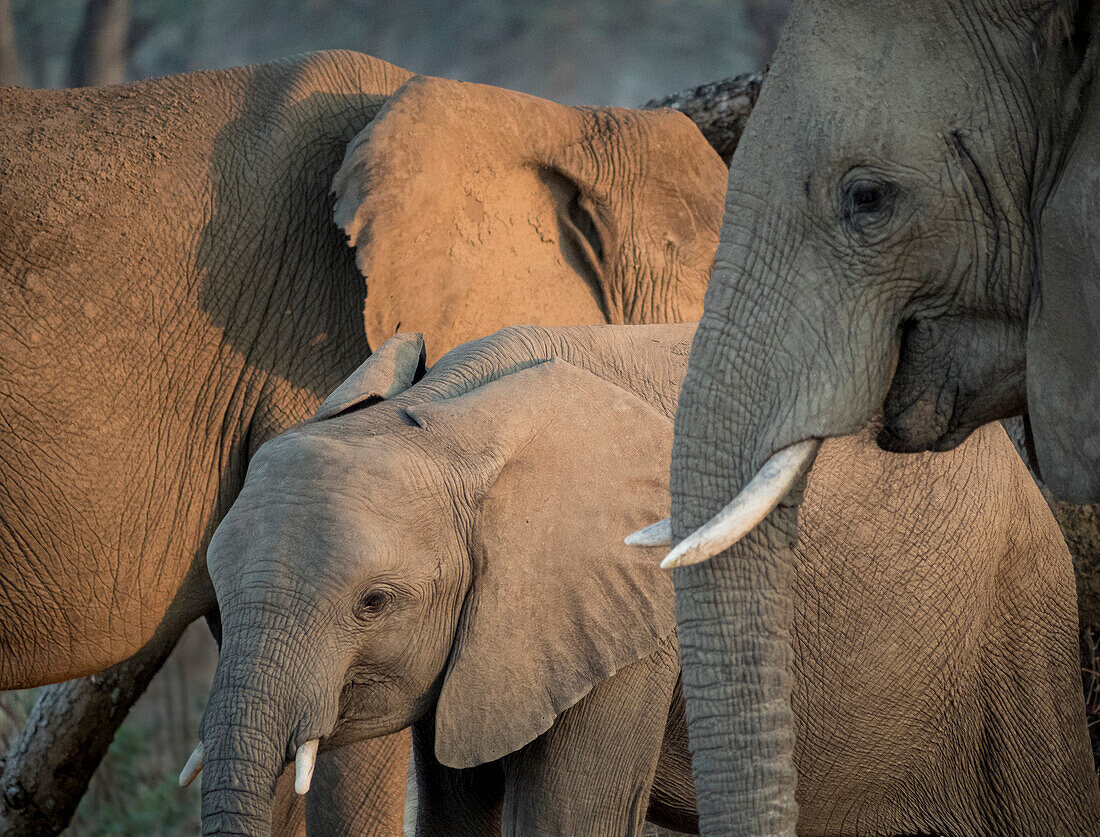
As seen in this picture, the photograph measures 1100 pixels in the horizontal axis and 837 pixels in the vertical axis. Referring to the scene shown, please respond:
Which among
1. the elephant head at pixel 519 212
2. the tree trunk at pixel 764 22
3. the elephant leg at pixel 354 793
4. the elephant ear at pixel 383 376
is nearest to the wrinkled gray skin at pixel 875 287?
the elephant ear at pixel 383 376

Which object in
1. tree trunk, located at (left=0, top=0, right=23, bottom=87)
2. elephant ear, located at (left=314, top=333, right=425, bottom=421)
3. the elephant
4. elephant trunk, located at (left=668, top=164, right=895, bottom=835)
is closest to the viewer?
elephant trunk, located at (left=668, top=164, right=895, bottom=835)

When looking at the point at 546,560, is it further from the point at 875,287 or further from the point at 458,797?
the point at 875,287

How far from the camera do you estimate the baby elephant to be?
5.27 ft

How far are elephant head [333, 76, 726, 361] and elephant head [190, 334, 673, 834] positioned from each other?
875 mm

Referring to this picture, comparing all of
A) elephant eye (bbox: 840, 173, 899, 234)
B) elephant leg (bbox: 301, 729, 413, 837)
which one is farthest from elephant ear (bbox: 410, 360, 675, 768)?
elephant leg (bbox: 301, 729, 413, 837)

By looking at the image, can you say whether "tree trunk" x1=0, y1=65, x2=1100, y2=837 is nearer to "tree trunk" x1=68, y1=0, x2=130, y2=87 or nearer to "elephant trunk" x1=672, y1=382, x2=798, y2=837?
"elephant trunk" x1=672, y1=382, x2=798, y2=837

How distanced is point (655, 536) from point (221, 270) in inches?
62.0

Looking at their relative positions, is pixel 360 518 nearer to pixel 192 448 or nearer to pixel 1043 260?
pixel 1043 260

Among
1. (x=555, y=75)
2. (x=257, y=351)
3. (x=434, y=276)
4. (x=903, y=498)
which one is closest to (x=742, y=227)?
(x=903, y=498)

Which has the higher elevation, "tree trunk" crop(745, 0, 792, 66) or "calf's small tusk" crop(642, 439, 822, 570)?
"tree trunk" crop(745, 0, 792, 66)

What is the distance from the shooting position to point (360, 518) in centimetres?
162

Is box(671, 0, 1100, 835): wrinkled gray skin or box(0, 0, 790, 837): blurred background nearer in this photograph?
box(671, 0, 1100, 835): wrinkled gray skin

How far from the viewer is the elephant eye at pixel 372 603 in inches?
63.9

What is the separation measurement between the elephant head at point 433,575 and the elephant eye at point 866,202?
598 millimetres
